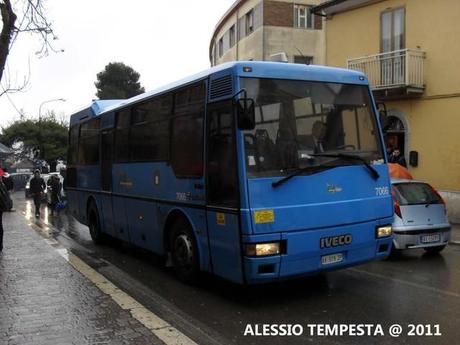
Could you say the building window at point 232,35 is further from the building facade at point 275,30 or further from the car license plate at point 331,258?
the car license plate at point 331,258

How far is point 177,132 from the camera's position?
24.3 feet

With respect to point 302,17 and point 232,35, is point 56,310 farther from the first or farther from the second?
point 232,35

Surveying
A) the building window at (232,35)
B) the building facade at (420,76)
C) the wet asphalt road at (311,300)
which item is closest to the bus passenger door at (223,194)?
the wet asphalt road at (311,300)

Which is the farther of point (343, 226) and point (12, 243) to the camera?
point (12, 243)

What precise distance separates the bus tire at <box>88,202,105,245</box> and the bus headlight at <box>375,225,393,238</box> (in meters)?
6.41

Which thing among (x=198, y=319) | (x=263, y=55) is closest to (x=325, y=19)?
(x=263, y=55)

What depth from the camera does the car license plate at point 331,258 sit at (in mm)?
6202

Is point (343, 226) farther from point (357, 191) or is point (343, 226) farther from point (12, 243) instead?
point (12, 243)

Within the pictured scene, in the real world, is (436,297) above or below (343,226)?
below

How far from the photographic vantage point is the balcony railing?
55.7ft

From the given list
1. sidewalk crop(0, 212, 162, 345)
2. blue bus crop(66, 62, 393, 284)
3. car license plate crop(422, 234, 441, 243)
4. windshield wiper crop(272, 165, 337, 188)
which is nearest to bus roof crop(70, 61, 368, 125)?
blue bus crop(66, 62, 393, 284)

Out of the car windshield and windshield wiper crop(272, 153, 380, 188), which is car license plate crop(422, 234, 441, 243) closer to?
the car windshield

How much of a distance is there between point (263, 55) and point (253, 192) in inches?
1103

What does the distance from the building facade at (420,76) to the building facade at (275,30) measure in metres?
13.5
